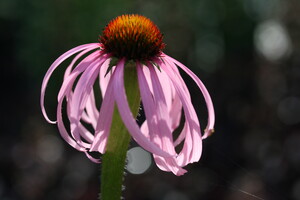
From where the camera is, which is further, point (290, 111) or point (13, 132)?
point (13, 132)

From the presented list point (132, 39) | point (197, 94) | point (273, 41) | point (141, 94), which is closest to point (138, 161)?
point (197, 94)

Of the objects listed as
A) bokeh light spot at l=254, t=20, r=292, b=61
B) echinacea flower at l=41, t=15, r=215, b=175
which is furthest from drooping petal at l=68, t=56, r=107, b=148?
bokeh light spot at l=254, t=20, r=292, b=61

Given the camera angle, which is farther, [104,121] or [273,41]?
[273,41]

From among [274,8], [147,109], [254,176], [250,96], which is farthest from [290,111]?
[147,109]

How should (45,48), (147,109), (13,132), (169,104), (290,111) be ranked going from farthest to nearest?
(45,48), (13,132), (290,111), (169,104), (147,109)

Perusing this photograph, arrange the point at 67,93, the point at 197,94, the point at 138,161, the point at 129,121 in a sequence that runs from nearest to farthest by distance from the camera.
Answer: the point at 129,121
the point at 67,93
the point at 138,161
the point at 197,94

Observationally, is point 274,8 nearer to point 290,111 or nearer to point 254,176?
point 290,111

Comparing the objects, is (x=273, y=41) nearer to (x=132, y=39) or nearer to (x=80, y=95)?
(x=132, y=39)
